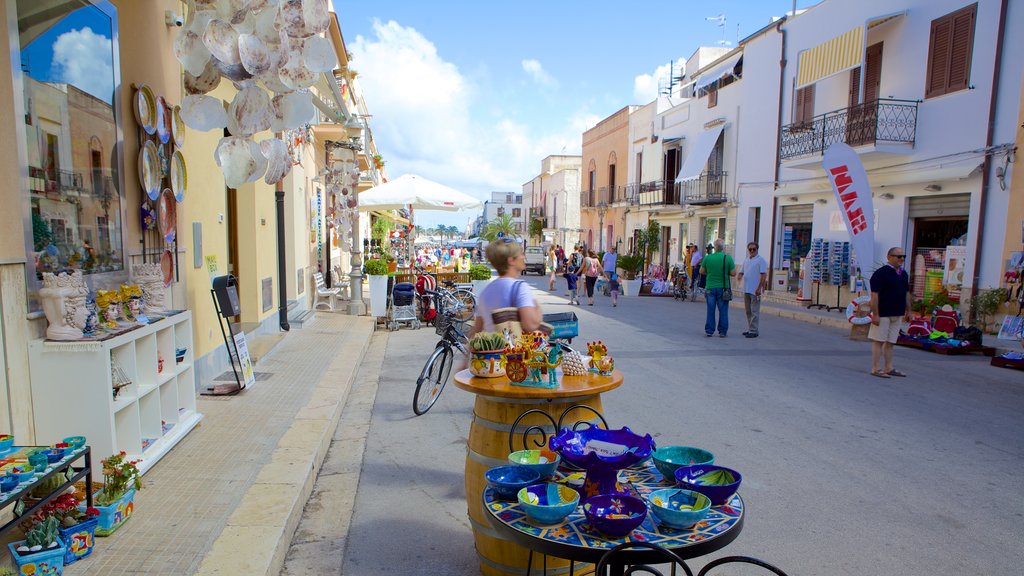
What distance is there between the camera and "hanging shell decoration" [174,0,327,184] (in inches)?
152

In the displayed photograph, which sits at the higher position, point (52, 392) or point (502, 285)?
point (502, 285)

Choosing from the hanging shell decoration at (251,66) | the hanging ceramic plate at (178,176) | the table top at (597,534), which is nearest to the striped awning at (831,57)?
the hanging shell decoration at (251,66)

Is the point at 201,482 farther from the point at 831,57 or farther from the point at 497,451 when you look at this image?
the point at 831,57

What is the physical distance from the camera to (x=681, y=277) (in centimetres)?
1981

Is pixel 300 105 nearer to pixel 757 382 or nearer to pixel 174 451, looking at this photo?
pixel 174 451

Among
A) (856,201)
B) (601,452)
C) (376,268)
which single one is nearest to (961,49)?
(856,201)

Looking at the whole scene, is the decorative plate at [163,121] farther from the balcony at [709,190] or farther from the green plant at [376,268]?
the balcony at [709,190]

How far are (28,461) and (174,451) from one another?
1.63 meters

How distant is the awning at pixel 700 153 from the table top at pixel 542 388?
2101 cm

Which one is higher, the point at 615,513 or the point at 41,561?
the point at 615,513

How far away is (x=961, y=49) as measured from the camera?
13.0 m

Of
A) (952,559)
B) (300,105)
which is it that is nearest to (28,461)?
(300,105)

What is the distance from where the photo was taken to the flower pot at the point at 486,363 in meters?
3.42

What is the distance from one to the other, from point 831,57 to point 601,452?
55.6ft
